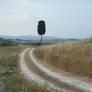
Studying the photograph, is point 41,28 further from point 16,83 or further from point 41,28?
point 16,83

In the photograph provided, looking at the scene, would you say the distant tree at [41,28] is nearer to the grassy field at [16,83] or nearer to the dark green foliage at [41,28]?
the dark green foliage at [41,28]

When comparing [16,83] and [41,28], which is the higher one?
[41,28]

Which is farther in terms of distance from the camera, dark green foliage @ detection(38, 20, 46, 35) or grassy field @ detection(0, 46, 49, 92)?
dark green foliage @ detection(38, 20, 46, 35)

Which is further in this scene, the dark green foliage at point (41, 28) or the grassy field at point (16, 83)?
the dark green foliage at point (41, 28)

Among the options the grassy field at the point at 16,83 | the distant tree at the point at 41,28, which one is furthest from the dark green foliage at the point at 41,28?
the grassy field at the point at 16,83

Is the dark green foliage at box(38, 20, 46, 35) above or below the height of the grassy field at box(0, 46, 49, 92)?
above

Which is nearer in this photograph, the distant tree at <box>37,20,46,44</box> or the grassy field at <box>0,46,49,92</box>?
the grassy field at <box>0,46,49,92</box>

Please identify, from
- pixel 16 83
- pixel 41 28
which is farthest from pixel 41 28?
pixel 16 83

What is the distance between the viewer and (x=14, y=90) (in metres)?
10.0

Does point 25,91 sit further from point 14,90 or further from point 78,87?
point 78,87

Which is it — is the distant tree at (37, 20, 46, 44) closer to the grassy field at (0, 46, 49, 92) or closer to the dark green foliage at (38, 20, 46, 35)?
the dark green foliage at (38, 20, 46, 35)

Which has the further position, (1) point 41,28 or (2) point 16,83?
(1) point 41,28

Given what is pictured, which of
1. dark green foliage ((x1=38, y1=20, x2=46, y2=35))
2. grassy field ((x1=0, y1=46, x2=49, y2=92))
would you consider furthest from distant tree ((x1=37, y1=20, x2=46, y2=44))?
grassy field ((x1=0, y1=46, x2=49, y2=92))

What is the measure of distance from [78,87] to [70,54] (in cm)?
841
